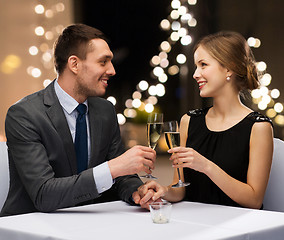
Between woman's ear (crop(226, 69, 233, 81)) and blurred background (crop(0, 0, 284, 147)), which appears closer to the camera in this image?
woman's ear (crop(226, 69, 233, 81))

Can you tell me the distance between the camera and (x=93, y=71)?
7.52 ft

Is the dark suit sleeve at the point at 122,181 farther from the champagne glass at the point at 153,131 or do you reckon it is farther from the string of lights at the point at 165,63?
the string of lights at the point at 165,63

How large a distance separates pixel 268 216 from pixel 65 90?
3.79ft

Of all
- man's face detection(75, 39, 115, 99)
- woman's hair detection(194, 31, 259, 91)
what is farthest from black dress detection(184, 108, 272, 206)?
man's face detection(75, 39, 115, 99)

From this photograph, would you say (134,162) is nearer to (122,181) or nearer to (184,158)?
(184,158)

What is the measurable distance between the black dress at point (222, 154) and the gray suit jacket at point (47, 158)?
1.08ft

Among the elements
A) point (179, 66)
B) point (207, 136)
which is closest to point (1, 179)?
point (207, 136)

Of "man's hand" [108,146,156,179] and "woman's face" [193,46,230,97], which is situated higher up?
"woman's face" [193,46,230,97]

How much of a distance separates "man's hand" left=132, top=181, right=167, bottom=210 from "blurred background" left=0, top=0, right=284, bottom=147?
262cm

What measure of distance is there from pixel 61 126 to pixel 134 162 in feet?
1.48

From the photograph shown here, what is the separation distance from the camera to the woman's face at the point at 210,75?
7.17ft

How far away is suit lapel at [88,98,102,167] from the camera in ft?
7.13

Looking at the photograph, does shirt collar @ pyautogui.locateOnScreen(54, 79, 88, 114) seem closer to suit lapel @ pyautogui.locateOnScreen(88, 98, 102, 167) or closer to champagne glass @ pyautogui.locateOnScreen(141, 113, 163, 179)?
suit lapel @ pyautogui.locateOnScreen(88, 98, 102, 167)

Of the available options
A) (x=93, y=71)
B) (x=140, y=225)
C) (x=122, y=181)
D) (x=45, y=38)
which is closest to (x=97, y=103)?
(x=93, y=71)
